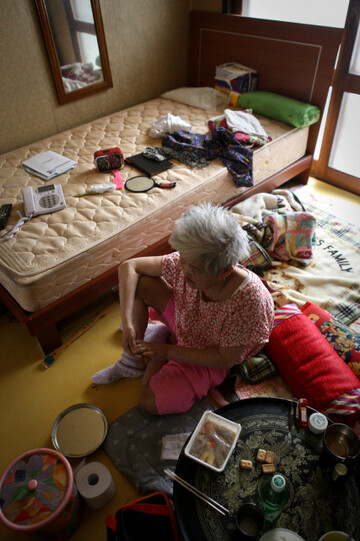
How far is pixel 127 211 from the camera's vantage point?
2.09 m

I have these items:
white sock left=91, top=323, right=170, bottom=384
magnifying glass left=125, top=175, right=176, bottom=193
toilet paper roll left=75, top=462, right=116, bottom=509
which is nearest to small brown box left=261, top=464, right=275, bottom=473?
toilet paper roll left=75, top=462, right=116, bottom=509

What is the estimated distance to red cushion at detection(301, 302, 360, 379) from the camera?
1.68m

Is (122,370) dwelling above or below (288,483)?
below

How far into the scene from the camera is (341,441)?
1160 millimetres

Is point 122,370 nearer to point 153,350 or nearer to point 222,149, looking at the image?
point 153,350

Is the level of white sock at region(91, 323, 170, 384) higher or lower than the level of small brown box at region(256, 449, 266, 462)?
lower

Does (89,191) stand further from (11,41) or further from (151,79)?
(151,79)

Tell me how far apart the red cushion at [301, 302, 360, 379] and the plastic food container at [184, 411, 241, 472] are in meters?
Result: 0.73

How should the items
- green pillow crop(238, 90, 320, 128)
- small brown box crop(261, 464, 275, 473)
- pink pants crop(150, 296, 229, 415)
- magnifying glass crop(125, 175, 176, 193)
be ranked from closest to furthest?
small brown box crop(261, 464, 275, 473), pink pants crop(150, 296, 229, 415), magnifying glass crop(125, 175, 176, 193), green pillow crop(238, 90, 320, 128)

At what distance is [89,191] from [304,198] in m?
1.66

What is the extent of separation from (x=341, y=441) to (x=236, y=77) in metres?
2.71

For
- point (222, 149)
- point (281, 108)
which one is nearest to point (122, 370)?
point (222, 149)

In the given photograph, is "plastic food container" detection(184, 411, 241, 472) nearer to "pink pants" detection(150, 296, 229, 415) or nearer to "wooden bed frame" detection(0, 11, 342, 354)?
"pink pants" detection(150, 296, 229, 415)

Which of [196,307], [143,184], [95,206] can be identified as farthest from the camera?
[143,184]
